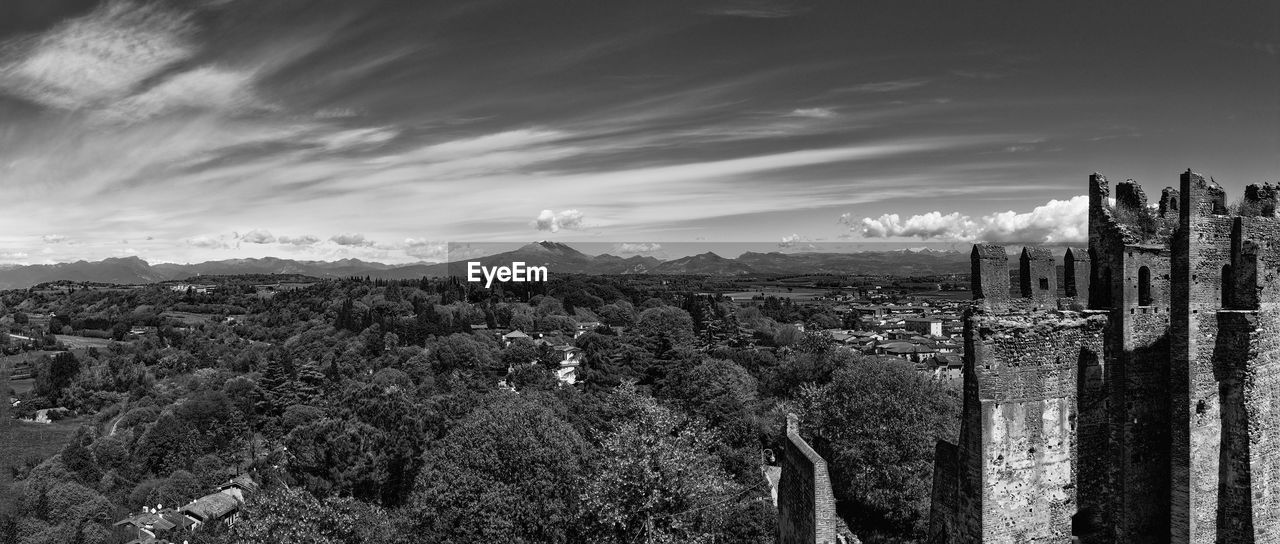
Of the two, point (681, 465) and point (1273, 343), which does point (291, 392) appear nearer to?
point (681, 465)

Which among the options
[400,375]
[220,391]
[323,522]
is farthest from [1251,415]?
[220,391]

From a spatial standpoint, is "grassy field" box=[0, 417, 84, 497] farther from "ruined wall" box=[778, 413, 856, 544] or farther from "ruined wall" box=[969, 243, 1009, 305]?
"ruined wall" box=[969, 243, 1009, 305]

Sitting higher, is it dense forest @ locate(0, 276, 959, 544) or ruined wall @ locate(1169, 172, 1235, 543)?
ruined wall @ locate(1169, 172, 1235, 543)

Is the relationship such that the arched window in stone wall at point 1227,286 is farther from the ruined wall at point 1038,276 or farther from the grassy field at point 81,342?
the grassy field at point 81,342

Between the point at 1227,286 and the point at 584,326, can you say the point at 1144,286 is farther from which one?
the point at 584,326

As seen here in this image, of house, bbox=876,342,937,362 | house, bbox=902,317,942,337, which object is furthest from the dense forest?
house, bbox=902,317,942,337

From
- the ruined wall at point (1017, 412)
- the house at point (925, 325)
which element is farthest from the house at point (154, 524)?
the house at point (925, 325)
